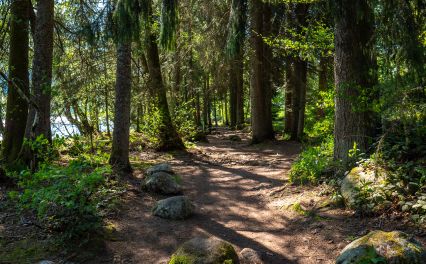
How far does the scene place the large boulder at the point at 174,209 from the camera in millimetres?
6398

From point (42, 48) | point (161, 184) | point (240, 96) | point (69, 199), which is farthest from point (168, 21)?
point (240, 96)

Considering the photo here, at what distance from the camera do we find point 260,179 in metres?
9.26

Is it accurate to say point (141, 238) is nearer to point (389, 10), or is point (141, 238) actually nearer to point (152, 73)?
point (389, 10)

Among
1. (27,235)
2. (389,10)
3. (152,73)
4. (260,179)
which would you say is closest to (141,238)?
(27,235)

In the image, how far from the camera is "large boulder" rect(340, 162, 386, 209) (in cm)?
554

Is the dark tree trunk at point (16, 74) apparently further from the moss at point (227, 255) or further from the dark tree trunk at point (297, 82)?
the dark tree trunk at point (297, 82)

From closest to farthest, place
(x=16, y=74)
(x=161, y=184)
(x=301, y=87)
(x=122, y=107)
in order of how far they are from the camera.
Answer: (x=161, y=184) → (x=16, y=74) → (x=122, y=107) → (x=301, y=87)

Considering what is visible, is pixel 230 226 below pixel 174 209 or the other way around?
below

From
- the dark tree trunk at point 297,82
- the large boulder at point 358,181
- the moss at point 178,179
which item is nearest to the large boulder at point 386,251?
the large boulder at point 358,181

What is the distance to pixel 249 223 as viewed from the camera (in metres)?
6.33

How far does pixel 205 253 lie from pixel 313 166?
4070 mm

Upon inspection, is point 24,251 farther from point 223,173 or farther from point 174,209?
point 223,173

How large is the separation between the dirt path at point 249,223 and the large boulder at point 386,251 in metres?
0.73

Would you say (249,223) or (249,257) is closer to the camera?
(249,257)
